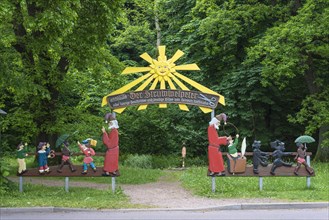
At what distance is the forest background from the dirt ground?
7.09 feet

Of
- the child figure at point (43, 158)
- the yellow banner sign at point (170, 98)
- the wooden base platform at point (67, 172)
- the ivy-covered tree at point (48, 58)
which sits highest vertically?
the ivy-covered tree at point (48, 58)

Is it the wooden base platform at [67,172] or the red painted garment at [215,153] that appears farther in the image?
the wooden base platform at [67,172]

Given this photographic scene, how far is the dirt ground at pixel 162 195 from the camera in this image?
12.6 meters

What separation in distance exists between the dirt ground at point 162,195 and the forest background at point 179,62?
7.09 feet

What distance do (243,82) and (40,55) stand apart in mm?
13178

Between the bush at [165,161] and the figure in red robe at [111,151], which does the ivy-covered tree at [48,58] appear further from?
the bush at [165,161]

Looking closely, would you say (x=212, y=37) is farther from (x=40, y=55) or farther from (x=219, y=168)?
(x=219, y=168)

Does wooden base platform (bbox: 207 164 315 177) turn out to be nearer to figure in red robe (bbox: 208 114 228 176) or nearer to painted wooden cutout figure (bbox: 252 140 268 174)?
painted wooden cutout figure (bbox: 252 140 268 174)

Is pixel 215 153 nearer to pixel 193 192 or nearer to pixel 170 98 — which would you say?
pixel 193 192

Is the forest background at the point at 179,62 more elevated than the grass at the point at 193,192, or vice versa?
the forest background at the point at 179,62

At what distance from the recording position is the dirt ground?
12.6 m

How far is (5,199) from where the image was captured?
1276 centimetres

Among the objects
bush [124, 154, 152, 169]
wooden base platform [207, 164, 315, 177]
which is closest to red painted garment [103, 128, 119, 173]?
wooden base platform [207, 164, 315, 177]

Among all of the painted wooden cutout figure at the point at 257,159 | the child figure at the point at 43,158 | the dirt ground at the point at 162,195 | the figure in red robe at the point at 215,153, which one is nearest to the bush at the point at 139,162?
the dirt ground at the point at 162,195
